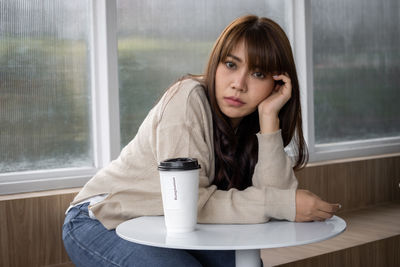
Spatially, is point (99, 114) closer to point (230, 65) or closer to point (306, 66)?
point (230, 65)

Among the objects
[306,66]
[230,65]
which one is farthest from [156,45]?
[230,65]

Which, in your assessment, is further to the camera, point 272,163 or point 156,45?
point 156,45

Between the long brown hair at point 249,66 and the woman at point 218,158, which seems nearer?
the woman at point 218,158

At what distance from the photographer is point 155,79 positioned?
259 centimetres

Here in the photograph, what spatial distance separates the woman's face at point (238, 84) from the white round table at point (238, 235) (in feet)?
1.18

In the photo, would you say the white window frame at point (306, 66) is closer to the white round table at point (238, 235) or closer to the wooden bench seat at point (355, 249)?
the wooden bench seat at point (355, 249)

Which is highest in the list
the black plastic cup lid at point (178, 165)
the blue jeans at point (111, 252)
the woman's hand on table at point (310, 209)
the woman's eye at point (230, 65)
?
the woman's eye at point (230, 65)

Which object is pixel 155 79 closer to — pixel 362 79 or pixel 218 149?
pixel 218 149

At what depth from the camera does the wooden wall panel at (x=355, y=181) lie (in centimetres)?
307

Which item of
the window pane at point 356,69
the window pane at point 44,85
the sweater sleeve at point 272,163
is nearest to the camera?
the sweater sleeve at point 272,163

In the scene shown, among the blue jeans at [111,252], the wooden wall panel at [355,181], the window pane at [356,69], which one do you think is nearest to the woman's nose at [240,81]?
the blue jeans at [111,252]

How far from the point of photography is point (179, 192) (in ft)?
3.95

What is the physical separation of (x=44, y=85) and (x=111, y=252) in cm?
107

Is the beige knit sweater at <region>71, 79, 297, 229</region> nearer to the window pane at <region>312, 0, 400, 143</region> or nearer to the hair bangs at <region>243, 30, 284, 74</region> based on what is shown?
the hair bangs at <region>243, 30, 284, 74</region>
